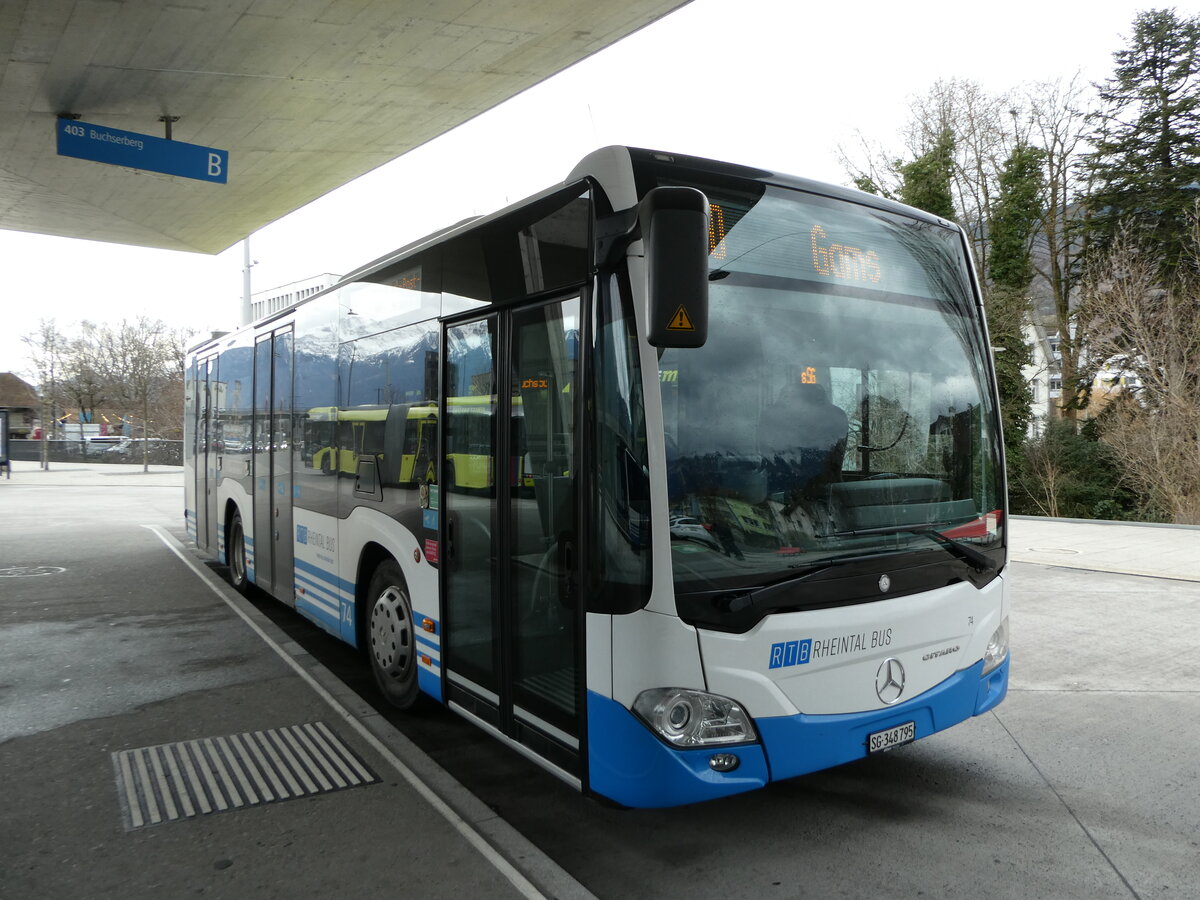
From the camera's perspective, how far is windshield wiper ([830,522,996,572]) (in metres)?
3.95

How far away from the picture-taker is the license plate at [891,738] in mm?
3867

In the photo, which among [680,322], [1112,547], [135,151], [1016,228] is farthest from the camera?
[1016,228]

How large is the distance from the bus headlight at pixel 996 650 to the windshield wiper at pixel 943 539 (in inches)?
13.7

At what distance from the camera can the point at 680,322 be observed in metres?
3.20

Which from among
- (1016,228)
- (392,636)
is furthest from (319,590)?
(1016,228)

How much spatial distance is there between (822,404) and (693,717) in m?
1.44

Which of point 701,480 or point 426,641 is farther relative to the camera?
point 426,641

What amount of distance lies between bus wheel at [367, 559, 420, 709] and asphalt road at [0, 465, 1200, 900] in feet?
0.69

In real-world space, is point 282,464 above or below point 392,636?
above

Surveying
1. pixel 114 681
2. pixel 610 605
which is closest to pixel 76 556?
pixel 114 681

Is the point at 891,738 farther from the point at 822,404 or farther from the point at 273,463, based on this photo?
the point at 273,463

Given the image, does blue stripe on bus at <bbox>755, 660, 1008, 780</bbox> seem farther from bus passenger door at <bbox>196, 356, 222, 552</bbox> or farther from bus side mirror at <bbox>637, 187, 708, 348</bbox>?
bus passenger door at <bbox>196, 356, 222, 552</bbox>

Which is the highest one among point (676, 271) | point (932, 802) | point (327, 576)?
point (676, 271)

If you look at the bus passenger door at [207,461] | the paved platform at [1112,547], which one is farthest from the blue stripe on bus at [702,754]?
the bus passenger door at [207,461]
